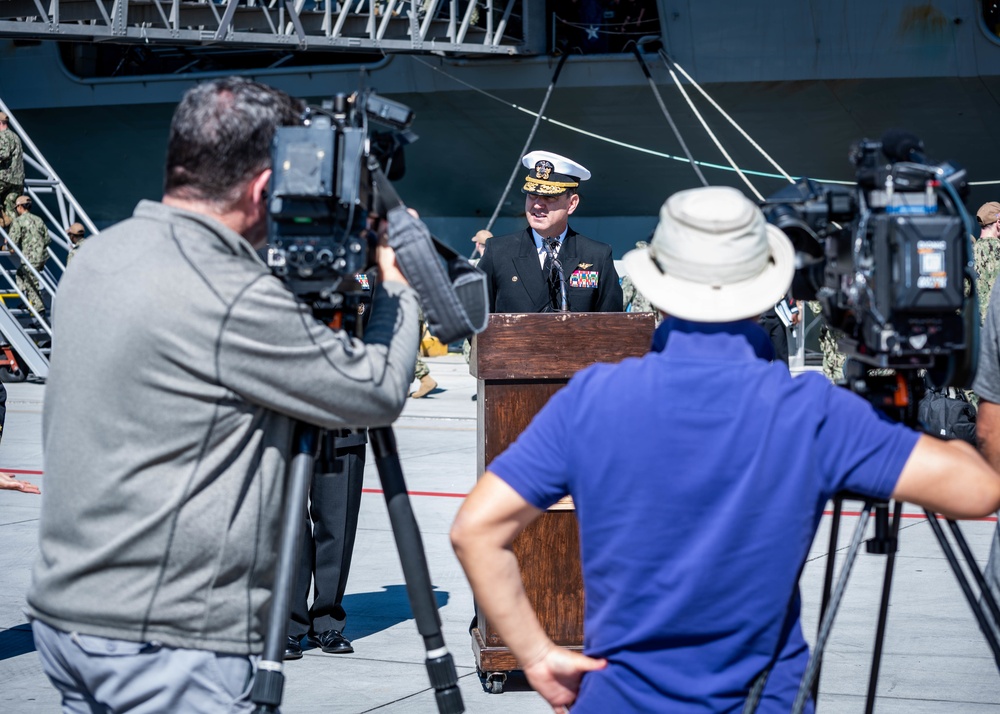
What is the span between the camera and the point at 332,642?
4.80 m

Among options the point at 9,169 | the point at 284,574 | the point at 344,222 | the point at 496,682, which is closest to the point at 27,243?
the point at 9,169

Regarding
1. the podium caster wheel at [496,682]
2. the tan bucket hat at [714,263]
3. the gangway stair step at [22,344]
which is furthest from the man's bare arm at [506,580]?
the gangway stair step at [22,344]

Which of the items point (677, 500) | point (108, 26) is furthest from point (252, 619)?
point (108, 26)

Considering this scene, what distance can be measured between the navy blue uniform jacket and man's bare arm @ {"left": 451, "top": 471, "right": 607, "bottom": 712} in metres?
3.10

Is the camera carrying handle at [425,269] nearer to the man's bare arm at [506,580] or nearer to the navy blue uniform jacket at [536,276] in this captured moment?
the man's bare arm at [506,580]

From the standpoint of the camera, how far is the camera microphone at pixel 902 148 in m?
2.34

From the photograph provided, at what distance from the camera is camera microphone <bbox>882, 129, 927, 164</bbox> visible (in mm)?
2344

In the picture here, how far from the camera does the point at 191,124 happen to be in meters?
2.07

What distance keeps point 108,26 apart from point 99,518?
13123 millimetres

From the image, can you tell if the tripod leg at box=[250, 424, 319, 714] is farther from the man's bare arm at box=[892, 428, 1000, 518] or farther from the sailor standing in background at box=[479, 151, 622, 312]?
the sailor standing in background at box=[479, 151, 622, 312]

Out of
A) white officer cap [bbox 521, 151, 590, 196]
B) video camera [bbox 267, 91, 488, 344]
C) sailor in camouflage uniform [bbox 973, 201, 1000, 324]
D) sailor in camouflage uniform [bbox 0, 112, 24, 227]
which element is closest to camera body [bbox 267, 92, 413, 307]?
video camera [bbox 267, 91, 488, 344]

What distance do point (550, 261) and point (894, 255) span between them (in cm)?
308

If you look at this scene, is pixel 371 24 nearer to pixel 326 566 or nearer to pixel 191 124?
pixel 326 566

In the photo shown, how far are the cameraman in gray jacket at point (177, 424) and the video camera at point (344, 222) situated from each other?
0.28ft
